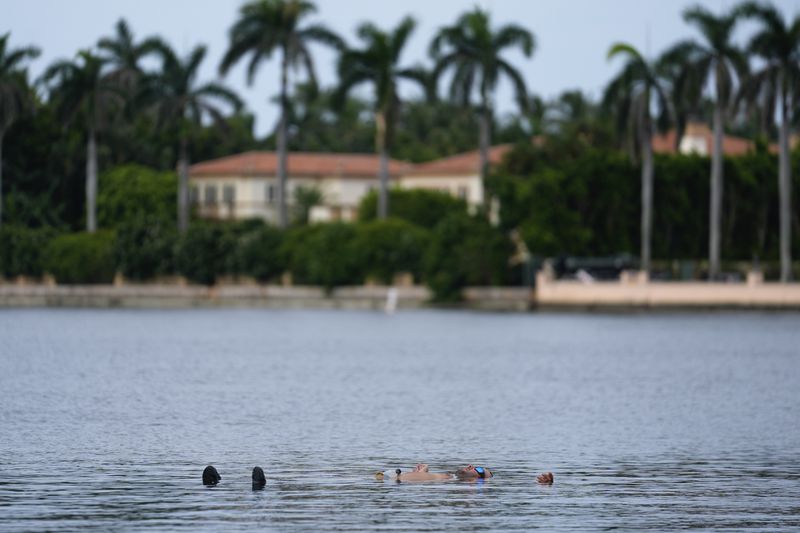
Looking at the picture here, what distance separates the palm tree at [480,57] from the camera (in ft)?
307

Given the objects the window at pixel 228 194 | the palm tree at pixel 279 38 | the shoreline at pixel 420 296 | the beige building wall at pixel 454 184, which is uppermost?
the palm tree at pixel 279 38

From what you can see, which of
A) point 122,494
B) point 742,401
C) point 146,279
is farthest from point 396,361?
point 146,279

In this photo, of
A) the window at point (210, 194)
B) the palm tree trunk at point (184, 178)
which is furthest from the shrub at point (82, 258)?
the window at point (210, 194)

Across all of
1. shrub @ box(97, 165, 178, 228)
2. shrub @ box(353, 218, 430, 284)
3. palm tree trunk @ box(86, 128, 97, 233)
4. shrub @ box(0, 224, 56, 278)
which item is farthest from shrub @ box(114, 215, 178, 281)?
shrub @ box(97, 165, 178, 228)

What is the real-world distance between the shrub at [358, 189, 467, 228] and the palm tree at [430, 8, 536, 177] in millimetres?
16701

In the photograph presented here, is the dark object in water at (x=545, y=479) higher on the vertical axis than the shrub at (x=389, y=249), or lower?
lower

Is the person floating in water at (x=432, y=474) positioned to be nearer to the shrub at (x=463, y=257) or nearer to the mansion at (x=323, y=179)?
the shrub at (x=463, y=257)

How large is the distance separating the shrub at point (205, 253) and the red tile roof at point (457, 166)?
1220 inches

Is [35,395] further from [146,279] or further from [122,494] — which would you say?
[146,279]

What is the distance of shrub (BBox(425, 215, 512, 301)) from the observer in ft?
282

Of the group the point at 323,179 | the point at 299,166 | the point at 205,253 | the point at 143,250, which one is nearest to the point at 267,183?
the point at 299,166

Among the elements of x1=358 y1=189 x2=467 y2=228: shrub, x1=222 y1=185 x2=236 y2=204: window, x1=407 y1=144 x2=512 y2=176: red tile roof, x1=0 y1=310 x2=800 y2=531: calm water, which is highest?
x1=407 y1=144 x2=512 y2=176: red tile roof

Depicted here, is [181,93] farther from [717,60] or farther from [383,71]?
[717,60]

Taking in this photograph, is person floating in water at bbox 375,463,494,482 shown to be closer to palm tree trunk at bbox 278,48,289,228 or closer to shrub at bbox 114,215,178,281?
palm tree trunk at bbox 278,48,289,228
